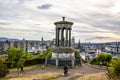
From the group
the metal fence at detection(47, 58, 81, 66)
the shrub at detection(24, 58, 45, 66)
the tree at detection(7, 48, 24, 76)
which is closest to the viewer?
the tree at detection(7, 48, 24, 76)

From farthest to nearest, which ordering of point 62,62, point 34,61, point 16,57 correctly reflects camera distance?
point 34,61
point 62,62
point 16,57

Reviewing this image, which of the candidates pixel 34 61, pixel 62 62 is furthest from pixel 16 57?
pixel 34 61

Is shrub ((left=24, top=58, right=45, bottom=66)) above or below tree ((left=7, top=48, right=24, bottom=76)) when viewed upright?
below

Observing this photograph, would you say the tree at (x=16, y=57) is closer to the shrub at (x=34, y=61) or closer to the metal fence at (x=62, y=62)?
the metal fence at (x=62, y=62)

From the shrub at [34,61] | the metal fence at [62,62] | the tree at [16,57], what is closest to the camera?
the tree at [16,57]

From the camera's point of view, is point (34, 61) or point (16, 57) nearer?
point (16, 57)

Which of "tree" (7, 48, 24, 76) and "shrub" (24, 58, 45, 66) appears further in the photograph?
"shrub" (24, 58, 45, 66)

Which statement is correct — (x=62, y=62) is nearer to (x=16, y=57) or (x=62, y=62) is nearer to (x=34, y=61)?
(x=34, y=61)

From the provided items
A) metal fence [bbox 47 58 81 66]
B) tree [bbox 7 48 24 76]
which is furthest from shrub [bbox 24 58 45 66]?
tree [bbox 7 48 24 76]

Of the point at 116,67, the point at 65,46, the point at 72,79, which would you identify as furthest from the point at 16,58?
the point at 116,67

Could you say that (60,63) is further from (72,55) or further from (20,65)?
(20,65)

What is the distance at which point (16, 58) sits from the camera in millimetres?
39594

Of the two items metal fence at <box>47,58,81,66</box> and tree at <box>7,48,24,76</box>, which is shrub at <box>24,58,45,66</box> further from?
tree at <box>7,48,24,76</box>

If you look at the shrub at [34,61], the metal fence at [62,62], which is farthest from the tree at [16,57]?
the shrub at [34,61]
